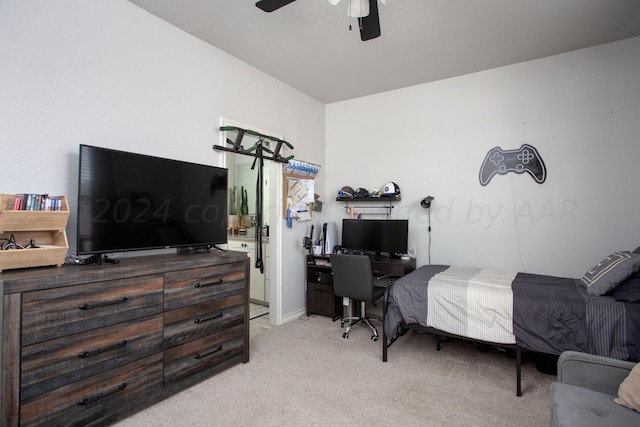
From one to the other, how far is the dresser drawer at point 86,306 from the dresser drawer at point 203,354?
38 centimetres

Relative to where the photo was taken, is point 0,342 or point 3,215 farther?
point 3,215

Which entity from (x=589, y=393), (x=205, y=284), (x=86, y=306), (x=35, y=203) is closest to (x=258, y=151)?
(x=205, y=284)

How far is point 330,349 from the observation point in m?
3.21

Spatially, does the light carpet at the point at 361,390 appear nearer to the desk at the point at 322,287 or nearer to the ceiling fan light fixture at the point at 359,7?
the desk at the point at 322,287

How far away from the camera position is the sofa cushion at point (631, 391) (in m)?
1.37

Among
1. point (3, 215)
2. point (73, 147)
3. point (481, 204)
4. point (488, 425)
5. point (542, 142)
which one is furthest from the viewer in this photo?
point (481, 204)

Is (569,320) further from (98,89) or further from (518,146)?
(98,89)

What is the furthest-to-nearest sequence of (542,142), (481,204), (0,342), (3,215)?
(481,204)
(542,142)
(3,215)
(0,342)

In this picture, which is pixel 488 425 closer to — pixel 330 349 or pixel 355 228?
pixel 330 349

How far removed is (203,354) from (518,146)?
3661mm

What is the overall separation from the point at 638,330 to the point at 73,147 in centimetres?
383

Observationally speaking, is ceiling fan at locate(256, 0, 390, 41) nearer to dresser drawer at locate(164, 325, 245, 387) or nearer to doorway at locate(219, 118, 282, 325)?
doorway at locate(219, 118, 282, 325)

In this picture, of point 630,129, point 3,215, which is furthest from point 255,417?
point 630,129

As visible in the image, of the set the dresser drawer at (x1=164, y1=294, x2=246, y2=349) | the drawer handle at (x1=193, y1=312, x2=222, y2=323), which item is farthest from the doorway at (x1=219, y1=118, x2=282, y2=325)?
the drawer handle at (x1=193, y1=312, x2=222, y2=323)
